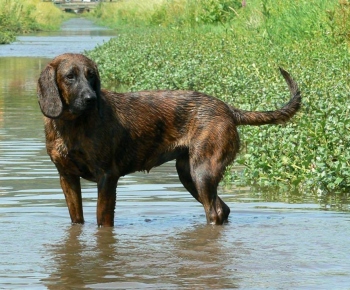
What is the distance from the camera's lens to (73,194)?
26.4 feet

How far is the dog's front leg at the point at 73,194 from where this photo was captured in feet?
26.2

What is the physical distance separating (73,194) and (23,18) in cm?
5118

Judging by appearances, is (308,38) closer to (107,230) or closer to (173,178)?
(173,178)

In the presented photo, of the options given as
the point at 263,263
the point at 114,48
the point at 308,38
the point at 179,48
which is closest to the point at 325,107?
the point at 263,263

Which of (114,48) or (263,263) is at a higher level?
(263,263)

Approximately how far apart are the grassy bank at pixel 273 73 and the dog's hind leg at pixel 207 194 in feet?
4.67

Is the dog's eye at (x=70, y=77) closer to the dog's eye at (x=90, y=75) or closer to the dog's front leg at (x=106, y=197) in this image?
the dog's eye at (x=90, y=75)

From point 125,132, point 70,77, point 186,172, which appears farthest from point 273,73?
point 70,77

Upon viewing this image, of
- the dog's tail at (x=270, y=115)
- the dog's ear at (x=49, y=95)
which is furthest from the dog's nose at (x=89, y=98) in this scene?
the dog's tail at (x=270, y=115)

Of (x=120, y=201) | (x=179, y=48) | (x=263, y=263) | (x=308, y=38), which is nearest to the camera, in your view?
(x=263, y=263)

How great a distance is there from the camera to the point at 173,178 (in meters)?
10.8

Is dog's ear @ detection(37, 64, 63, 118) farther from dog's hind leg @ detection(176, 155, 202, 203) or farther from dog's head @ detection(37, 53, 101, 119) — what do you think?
dog's hind leg @ detection(176, 155, 202, 203)

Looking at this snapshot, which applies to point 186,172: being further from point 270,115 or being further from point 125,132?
point 270,115

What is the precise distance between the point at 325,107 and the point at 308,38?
9.65 metres
